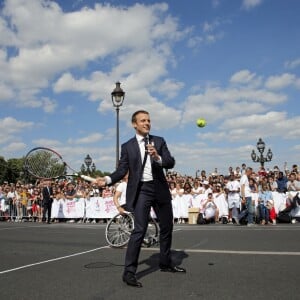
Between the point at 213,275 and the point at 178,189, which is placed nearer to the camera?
the point at 213,275

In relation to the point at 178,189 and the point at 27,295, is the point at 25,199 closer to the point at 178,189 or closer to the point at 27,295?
the point at 178,189

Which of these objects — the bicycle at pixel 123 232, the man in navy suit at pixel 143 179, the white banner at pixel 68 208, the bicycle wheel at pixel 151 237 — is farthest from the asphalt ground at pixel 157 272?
the white banner at pixel 68 208

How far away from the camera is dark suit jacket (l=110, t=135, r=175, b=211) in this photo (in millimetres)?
5637

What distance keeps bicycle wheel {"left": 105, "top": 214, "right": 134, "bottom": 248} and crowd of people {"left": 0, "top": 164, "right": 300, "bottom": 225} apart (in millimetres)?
5377

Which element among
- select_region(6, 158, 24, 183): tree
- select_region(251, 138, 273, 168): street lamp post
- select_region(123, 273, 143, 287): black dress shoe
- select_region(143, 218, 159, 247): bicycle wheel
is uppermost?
select_region(6, 158, 24, 183): tree

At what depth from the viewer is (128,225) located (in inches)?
395

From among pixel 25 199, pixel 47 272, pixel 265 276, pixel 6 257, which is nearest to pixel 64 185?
pixel 25 199

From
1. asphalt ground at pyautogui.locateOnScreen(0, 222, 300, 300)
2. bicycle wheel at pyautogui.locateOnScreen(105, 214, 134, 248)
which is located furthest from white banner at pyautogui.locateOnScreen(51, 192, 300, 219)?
asphalt ground at pyautogui.locateOnScreen(0, 222, 300, 300)

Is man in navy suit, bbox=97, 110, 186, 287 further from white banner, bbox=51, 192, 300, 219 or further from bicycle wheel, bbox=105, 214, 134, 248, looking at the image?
white banner, bbox=51, 192, 300, 219

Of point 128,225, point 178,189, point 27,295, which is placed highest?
point 178,189

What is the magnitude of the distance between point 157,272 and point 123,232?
3823 millimetres

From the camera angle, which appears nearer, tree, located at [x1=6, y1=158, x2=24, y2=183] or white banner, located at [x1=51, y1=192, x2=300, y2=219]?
white banner, located at [x1=51, y1=192, x2=300, y2=219]

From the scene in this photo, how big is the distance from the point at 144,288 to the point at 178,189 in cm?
1480

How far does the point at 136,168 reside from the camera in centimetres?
569
